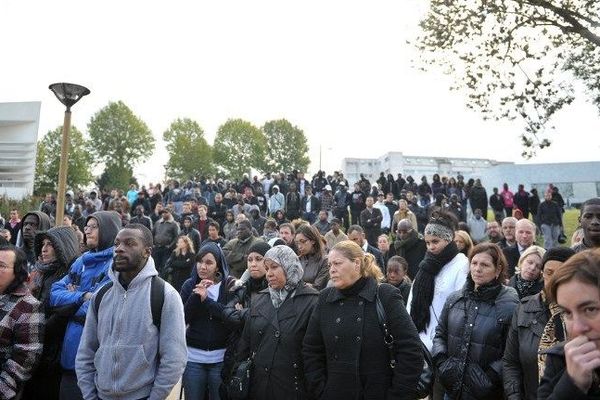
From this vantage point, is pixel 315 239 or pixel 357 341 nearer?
pixel 357 341

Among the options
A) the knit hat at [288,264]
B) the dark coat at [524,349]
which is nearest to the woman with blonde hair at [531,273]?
the dark coat at [524,349]

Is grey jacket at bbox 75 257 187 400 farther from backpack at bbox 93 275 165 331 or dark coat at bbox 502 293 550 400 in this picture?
dark coat at bbox 502 293 550 400

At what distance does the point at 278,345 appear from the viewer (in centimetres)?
402

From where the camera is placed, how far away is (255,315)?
14.0ft

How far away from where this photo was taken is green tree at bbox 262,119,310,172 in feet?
260

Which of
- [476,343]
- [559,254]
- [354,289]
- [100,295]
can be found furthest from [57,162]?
[559,254]

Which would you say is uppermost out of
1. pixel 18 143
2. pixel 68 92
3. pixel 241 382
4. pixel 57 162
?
pixel 57 162

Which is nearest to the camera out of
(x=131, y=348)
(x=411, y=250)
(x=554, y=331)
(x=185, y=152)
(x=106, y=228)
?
(x=554, y=331)

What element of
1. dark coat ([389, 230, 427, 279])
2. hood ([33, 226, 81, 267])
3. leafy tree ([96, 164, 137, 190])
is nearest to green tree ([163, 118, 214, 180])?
leafy tree ([96, 164, 137, 190])

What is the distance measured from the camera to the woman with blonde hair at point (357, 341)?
3.63 m

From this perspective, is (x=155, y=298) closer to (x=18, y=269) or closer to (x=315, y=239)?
(x=18, y=269)

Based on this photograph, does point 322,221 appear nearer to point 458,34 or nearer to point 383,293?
point 458,34

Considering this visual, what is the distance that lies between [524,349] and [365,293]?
47.8 inches

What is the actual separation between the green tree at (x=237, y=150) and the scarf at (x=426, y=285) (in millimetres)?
70335
